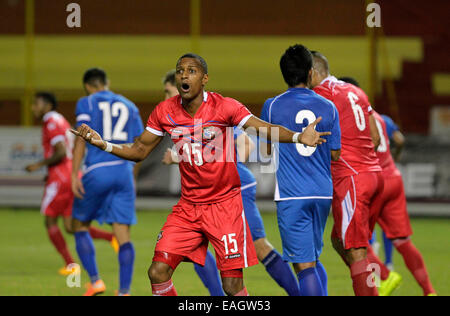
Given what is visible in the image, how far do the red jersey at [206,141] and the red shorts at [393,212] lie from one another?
8.62 ft

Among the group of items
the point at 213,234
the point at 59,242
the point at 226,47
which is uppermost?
the point at 226,47

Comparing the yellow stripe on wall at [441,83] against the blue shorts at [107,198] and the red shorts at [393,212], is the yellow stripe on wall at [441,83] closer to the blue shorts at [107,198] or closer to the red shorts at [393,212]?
the red shorts at [393,212]

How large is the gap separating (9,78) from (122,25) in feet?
11.4

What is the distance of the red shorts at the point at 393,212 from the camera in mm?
7797

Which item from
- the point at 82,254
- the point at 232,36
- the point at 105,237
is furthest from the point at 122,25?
the point at 82,254

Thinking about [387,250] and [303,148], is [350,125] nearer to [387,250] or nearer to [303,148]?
[303,148]

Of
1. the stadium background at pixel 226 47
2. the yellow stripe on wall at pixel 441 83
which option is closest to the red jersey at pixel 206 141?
the stadium background at pixel 226 47

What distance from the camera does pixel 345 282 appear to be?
29.1 ft

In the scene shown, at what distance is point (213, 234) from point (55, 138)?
460 centimetres

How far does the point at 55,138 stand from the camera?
965cm

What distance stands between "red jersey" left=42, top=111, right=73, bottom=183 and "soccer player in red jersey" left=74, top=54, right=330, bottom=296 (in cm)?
416

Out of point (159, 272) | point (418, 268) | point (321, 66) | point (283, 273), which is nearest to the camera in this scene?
point (159, 272)

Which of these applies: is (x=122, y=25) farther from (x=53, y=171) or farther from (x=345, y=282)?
(x=345, y=282)

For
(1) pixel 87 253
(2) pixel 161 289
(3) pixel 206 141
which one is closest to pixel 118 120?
(1) pixel 87 253
